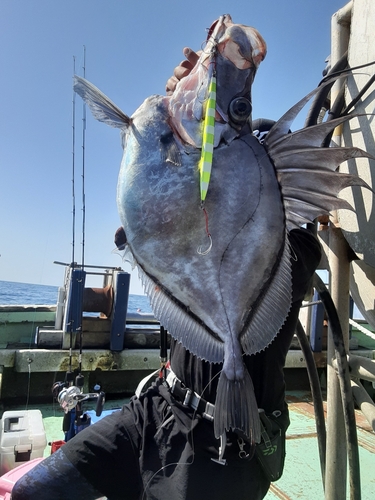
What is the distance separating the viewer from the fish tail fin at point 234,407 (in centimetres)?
117

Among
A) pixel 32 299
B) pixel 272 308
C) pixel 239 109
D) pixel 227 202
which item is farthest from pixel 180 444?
pixel 32 299

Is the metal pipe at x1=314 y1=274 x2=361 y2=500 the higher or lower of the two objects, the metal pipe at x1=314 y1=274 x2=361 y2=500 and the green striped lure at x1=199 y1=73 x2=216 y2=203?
the lower

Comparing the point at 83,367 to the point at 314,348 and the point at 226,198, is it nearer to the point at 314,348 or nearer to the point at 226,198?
the point at 314,348

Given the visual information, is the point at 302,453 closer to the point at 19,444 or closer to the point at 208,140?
the point at 19,444

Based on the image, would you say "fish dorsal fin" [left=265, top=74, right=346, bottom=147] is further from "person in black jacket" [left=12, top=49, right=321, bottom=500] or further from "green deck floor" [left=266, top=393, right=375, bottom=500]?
"green deck floor" [left=266, top=393, right=375, bottom=500]

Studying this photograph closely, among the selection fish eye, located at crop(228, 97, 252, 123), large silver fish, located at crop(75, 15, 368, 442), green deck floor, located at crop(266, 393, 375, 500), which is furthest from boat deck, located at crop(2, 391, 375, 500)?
fish eye, located at crop(228, 97, 252, 123)

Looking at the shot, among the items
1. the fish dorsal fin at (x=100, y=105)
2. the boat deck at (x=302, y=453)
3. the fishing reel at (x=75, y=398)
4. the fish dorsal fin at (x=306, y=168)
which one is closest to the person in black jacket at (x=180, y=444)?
the fish dorsal fin at (x=306, y=168)

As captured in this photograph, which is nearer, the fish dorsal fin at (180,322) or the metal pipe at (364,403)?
the fish dorsal fin at (180,322)

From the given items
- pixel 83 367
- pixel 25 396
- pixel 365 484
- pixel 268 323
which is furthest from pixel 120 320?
pixel 268 323

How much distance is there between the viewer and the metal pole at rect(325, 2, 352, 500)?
1.77 m

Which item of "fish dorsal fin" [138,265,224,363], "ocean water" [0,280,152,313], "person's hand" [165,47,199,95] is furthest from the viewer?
"ocean water" [0,280,152,313]

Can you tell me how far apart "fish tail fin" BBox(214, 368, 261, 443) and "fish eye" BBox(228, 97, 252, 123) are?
792mm

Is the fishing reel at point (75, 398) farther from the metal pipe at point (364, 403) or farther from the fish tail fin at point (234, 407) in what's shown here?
the fish tail fin at point (234, 407)

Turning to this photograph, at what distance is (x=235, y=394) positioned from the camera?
→ 3.85 feet
